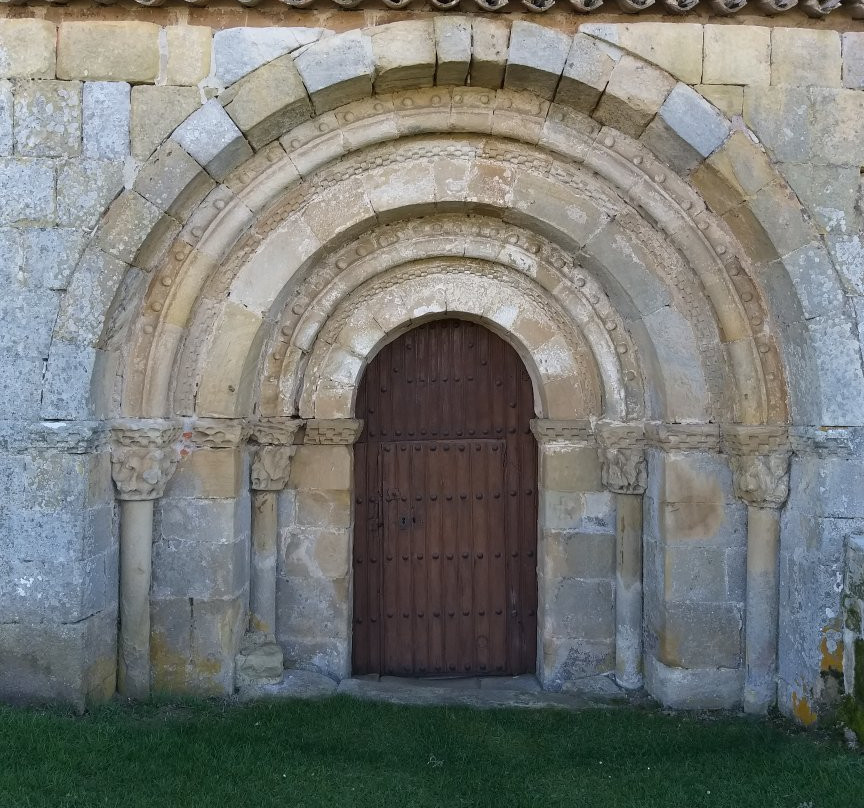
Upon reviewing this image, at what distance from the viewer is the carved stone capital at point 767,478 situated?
13.7ft

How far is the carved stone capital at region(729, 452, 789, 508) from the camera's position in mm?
4168

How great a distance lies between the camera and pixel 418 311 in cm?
473

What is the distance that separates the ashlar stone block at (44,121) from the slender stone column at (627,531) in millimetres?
3392

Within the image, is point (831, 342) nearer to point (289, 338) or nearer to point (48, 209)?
point (289, 338)

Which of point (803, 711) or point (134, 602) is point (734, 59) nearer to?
point (803, 711)

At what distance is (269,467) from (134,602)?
1054mm

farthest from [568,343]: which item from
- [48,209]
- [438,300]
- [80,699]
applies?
[80,699]

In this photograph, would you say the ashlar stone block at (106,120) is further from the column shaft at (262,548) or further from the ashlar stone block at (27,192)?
the column shaft at (262,548)

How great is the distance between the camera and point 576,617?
15.6 feet

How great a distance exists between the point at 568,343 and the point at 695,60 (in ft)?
5.59

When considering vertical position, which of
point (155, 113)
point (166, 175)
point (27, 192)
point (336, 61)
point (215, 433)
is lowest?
point (215, 433)

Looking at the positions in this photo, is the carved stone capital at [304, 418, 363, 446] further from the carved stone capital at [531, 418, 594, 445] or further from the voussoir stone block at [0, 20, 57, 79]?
the voussoir stone block at [0, 20, 57, 79]

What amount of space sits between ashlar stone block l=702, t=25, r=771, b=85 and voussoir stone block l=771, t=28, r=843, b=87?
7 cm

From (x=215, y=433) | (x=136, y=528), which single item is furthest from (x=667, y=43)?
(x=136, y=528)
